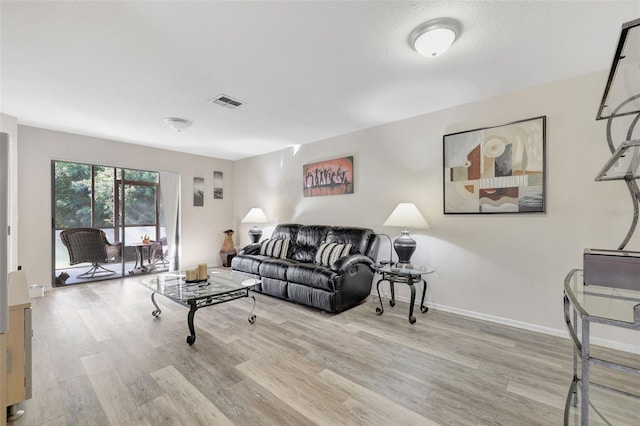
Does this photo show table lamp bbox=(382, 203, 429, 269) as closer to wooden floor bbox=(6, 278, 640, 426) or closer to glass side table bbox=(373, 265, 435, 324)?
glass side table bbox=(373, 265, 435, 324)

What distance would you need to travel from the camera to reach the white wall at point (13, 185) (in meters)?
3.49

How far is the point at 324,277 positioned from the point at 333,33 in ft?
7.83

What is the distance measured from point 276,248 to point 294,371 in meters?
2.52

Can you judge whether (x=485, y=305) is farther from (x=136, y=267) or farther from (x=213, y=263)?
(x=136, y=267)

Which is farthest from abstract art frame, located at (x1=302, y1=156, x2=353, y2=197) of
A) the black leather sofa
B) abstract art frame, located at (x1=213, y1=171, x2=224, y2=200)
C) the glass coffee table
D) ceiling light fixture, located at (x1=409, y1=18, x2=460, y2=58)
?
abstract art frame, located at (x1=213, y1=171, x2=224, y2=200)

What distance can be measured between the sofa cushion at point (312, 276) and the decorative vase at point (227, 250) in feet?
9.00

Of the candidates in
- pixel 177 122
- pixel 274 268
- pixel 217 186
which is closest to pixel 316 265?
pixel 274 268

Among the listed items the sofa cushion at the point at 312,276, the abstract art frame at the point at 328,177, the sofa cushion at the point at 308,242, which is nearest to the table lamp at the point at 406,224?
the sofa cushion at the point at 312,276

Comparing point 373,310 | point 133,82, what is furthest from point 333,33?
point 373,310

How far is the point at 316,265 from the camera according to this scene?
3.61 metres

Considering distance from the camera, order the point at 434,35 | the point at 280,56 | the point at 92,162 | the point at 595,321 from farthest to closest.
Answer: the point at 92,162, the point at 280,56, the point at 434,35, the point at 595,321

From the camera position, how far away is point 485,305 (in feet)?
9.75

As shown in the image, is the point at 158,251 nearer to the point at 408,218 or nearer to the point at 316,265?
the point at 316,265

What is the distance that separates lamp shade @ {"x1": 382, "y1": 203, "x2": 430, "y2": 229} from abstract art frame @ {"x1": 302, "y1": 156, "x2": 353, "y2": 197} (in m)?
Result: 1.15
